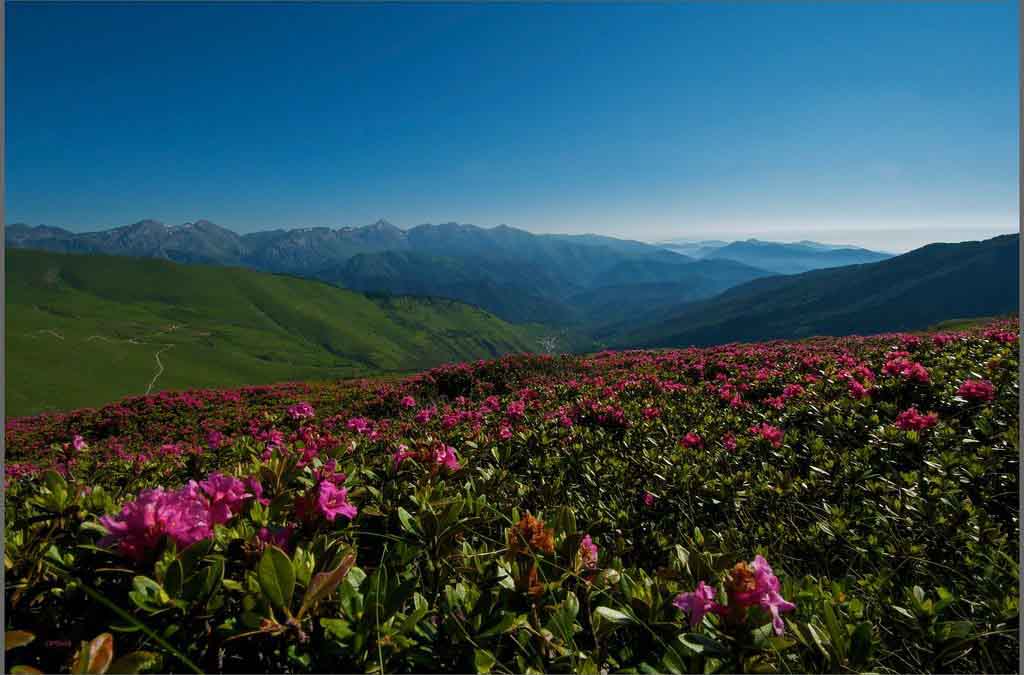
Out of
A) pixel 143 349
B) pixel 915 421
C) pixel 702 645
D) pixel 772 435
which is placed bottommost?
pixel 143 349

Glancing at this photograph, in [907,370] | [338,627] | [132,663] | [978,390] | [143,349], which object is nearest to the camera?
[132,663]

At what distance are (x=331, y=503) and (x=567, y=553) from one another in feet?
3.55

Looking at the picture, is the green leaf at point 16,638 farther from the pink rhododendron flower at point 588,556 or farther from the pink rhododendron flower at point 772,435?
the pink rhododendron flower at point 772,435

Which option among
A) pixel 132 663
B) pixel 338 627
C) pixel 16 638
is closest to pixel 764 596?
pixel 338 627

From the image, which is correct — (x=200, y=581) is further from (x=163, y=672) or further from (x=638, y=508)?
(x=638, y=508)

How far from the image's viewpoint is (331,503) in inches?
80.2

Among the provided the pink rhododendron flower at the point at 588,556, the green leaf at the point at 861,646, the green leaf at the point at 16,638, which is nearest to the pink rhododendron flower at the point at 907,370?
the green leaf at the point at 861,646

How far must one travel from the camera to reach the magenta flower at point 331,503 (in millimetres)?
1998

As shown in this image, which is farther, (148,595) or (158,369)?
(158,369)

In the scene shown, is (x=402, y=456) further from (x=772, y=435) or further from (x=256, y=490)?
(x=772, y=435)

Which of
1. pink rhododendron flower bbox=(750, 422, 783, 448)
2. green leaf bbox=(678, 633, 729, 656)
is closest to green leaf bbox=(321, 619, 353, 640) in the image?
green leaf bbox=(678, 633, 729, 656)

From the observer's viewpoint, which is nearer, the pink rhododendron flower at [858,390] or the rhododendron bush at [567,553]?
the rhododendron bush at [567,553]

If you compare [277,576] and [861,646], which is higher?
[277,576]

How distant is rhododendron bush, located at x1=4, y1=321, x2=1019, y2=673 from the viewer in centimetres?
152
